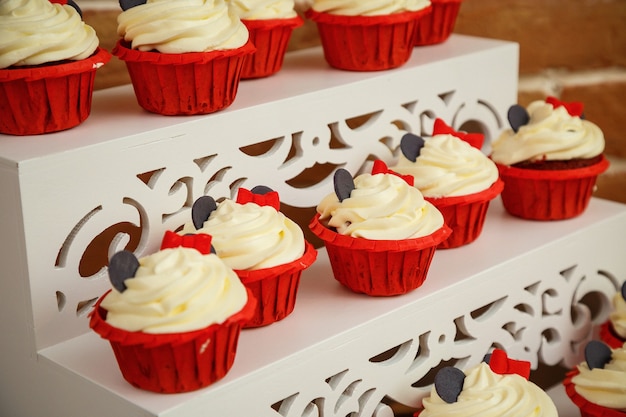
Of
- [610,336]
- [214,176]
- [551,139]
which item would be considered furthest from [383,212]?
[610,336]

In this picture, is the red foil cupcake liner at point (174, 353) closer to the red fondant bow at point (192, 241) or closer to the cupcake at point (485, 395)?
the red fondant bow at point (192, 241)

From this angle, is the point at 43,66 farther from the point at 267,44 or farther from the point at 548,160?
the point at 548,160

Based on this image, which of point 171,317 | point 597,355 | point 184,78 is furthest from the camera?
point 597,355

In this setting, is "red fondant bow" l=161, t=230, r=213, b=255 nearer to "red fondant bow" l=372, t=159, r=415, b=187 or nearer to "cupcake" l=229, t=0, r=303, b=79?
"red fondant bow" l=372, t=159, r=415, b=187

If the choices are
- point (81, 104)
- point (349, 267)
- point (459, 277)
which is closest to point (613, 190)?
point (459, 277)

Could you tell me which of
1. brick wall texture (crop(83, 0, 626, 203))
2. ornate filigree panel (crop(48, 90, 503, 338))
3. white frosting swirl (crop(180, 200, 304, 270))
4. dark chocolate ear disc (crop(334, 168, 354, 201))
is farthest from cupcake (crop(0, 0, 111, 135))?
brick wall texture (crop(83, 0, 626, 203))

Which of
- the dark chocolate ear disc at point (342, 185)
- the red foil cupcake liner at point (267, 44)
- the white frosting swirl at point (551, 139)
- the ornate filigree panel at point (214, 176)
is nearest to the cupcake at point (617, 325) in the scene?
the white frosting swirl at point (551, 139)
